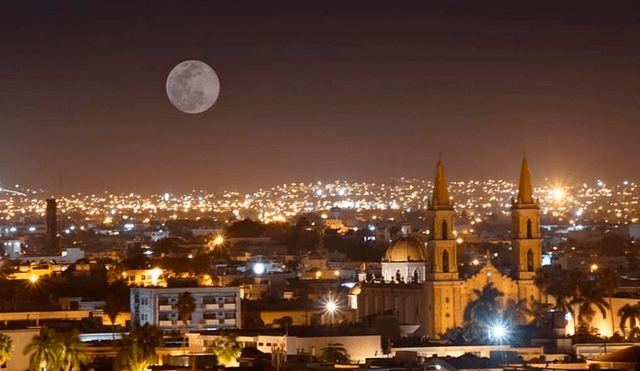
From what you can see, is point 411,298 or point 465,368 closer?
point 465,368

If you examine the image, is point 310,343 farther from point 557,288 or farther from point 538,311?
point 557,288

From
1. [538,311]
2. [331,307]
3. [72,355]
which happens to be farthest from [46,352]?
[331,307]

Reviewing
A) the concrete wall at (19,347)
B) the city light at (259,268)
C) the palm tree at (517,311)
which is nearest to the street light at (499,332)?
the palm tree at (517,311)

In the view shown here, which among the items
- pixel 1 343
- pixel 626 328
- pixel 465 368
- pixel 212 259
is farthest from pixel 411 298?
pixel 212 259

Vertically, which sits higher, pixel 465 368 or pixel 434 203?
pixel 434 203

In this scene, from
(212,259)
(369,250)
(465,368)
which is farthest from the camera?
(369,250)

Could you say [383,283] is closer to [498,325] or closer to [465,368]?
[498,325]
